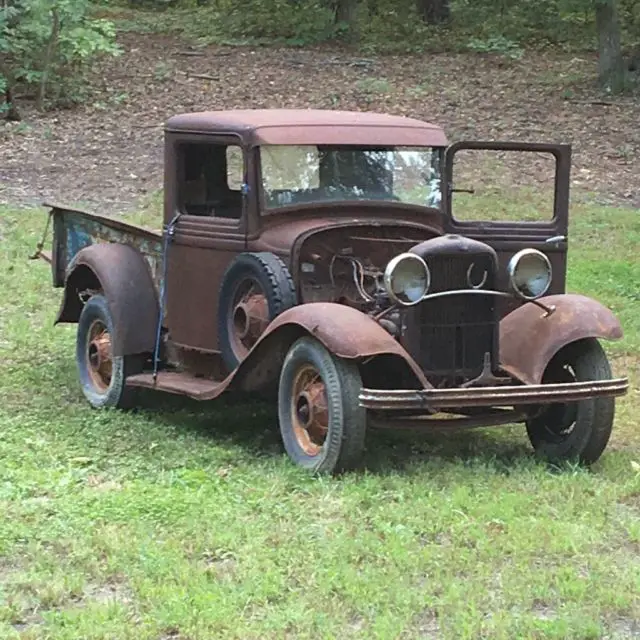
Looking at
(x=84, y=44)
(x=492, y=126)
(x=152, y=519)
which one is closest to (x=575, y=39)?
(x=492, y=126)

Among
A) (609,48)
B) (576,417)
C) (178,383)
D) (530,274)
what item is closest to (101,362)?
(178,383)

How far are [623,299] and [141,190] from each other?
6313 millimetres

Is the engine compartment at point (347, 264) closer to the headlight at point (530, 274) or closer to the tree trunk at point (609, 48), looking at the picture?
the headlight at point (530, 274)

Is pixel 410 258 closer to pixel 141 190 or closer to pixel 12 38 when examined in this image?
pixel 141 190

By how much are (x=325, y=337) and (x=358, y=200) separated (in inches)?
50.5

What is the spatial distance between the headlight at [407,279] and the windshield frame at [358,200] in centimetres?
94

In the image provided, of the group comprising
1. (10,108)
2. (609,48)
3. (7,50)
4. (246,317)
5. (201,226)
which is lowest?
(246,317)

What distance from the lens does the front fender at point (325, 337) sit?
577cm

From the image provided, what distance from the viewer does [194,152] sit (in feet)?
24.0

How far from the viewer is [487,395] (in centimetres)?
583

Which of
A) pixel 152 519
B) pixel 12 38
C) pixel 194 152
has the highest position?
pixel 12 38

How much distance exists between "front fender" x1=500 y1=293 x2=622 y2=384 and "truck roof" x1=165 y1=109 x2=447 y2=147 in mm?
1233

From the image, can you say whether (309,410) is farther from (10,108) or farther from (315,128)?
(10,108)

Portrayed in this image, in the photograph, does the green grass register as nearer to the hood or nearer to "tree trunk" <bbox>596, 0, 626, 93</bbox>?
the hood
